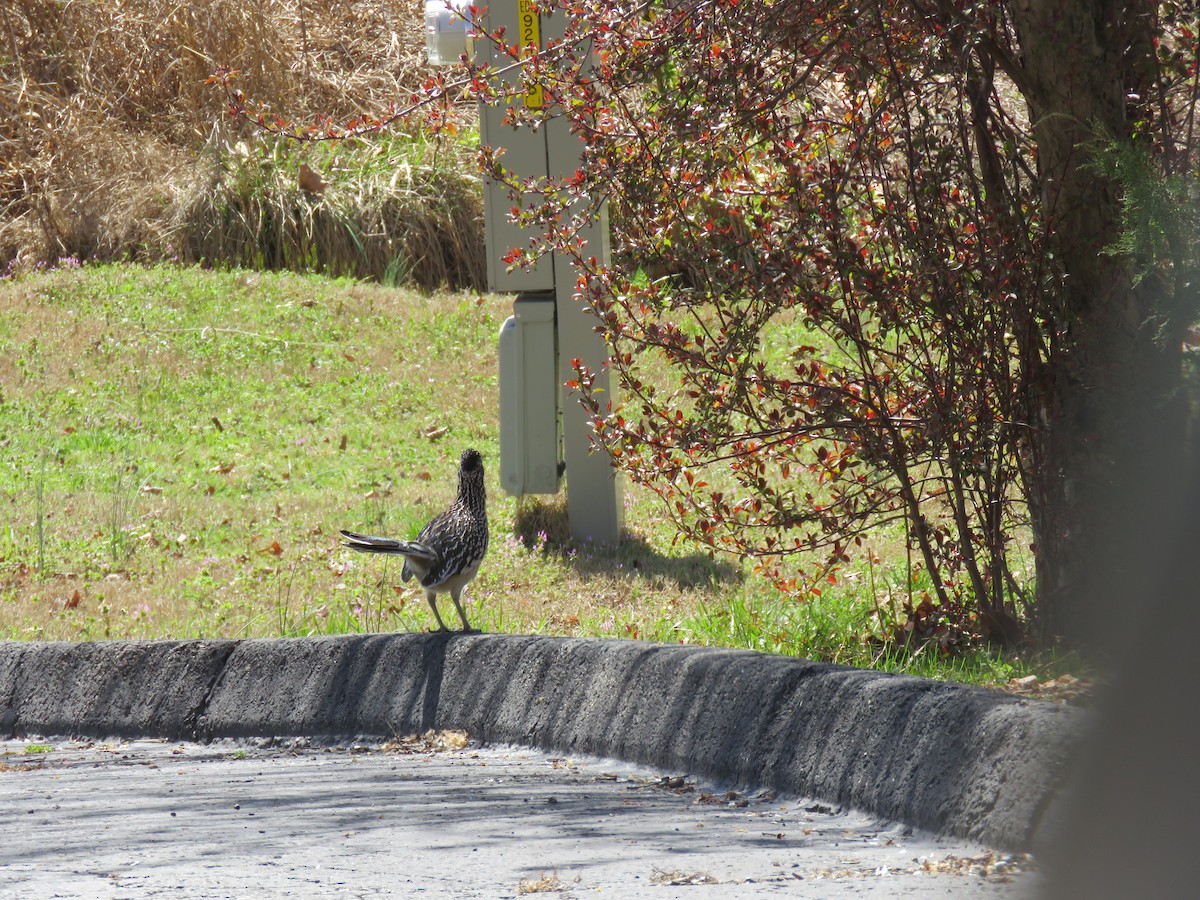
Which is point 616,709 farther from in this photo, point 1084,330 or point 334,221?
point 334,221

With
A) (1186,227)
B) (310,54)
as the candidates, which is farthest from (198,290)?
(1186,227)

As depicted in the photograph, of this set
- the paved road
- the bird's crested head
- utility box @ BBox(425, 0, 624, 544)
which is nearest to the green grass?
utility box @ BBox(425, 0, 624, 544)

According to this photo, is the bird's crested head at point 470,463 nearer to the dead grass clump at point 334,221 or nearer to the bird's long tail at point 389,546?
the bird's long tail at point 389,546

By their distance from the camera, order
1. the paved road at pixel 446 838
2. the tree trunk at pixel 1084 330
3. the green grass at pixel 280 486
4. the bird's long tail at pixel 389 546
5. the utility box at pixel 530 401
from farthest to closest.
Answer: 1. the utility box at pixel 530 401
2. the green grass at pixel 280 486
3. the bird's long tail at pixel 389 546
4. the tree trunk at pixel 1084 330
5. the paved road at pixel 446 838

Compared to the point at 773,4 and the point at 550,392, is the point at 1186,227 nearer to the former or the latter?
the point at 773,4

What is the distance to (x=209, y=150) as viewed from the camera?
15148 millimetres

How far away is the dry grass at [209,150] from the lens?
14344mm

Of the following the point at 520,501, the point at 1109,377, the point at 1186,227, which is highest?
the point at 1186,227

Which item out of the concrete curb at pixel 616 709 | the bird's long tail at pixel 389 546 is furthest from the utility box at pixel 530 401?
the concrete curb at pixel 616 709

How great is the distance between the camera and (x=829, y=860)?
3.19m

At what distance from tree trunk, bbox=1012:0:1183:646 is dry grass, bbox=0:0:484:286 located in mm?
9782

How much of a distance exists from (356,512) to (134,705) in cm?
363

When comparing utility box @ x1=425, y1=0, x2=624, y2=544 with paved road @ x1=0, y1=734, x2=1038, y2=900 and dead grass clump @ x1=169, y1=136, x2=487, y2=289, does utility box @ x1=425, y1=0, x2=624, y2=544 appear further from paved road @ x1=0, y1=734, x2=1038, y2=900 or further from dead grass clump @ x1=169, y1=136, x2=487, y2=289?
dead grass clump @ x1=169, y1=136, x2=487, y2=289

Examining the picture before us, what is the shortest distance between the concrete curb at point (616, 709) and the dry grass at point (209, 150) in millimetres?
9052
